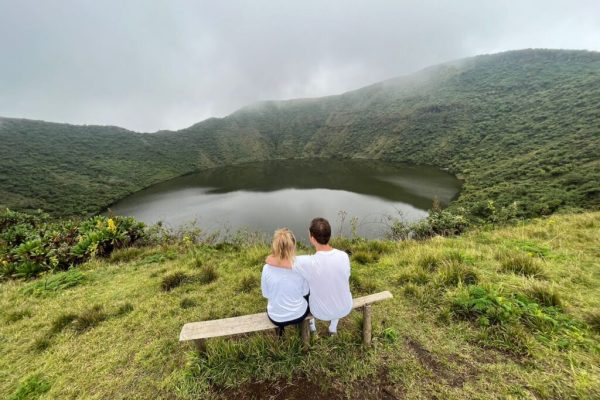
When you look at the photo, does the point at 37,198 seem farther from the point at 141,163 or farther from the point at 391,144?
the point at 391,144

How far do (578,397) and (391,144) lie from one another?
68.4m

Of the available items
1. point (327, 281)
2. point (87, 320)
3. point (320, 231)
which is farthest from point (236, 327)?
point (87, 320)

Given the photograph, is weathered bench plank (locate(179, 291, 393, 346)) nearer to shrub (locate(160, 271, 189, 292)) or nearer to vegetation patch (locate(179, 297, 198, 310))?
vegetation patch (locate(179, 297, 198, 310))

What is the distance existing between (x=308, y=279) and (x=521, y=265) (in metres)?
3.88

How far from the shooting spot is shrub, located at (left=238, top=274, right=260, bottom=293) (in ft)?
14.9

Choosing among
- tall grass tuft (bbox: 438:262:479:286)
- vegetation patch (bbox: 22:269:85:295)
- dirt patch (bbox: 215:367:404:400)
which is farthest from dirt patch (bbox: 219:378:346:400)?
vegetation patch (bbox: 22:269:85:295)

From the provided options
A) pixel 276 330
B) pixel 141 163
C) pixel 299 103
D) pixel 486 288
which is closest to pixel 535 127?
pixel 486 288

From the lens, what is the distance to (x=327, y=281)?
2684 mm

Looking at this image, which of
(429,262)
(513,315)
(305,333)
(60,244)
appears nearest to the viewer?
(305,333)

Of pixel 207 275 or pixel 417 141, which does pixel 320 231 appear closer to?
pixel 207 275

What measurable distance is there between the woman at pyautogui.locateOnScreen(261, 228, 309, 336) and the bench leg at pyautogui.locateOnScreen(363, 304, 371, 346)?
727 mm

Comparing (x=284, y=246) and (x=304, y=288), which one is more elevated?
(x=284, y=246)

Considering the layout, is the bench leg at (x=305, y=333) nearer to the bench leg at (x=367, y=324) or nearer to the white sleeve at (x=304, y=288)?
the white sleeve at (x=304, y=288)

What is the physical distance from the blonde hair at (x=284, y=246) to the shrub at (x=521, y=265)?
383cm
